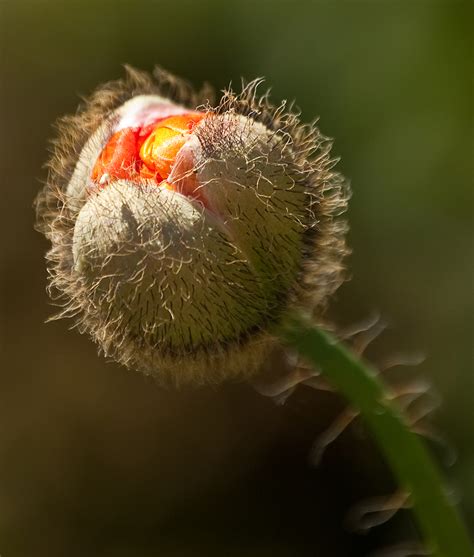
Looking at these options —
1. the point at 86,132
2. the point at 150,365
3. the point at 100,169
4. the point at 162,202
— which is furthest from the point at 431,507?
the point at 86,132

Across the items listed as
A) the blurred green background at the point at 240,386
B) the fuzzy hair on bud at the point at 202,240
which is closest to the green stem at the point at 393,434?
the fuzzy hair on bud at the point at 202,240

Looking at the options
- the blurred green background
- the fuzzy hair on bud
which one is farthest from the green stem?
the blurred green background

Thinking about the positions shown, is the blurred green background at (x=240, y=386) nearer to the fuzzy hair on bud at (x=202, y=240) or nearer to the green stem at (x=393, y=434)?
the green stem at (x=393, y=434)

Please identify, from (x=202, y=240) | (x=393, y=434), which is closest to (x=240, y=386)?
(x=393, y=434)

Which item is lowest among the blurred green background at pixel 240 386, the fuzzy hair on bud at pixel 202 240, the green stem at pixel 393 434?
the green stem at pixel 393 434

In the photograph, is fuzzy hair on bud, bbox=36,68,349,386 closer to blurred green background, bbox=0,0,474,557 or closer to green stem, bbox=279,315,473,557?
green stem, bbox=279,315,473,557

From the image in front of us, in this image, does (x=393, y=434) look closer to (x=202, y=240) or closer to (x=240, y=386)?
(x=202, y=240)

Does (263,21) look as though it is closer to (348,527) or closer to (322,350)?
(348,527)
